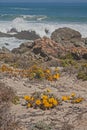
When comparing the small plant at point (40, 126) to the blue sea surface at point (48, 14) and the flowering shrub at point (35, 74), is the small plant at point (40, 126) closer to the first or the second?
the flowering shrub at point (35, 74)

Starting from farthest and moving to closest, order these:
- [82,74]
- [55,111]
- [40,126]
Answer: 1. [82,74]
2. [55,111]
3. [40,126]

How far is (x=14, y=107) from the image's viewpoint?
7.67 meters

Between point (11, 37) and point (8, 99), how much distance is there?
26950mm

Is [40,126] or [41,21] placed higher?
[40,126]

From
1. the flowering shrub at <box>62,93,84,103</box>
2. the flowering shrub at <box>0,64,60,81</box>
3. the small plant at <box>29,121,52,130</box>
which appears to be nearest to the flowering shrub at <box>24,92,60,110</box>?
the flowering shrub at <box>62,93,84,103</box>

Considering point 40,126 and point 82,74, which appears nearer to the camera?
point 40,126

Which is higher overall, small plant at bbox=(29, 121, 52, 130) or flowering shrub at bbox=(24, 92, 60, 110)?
small plant at bbox=(29, 121, 52, 130)

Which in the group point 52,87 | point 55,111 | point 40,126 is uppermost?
point 40,126

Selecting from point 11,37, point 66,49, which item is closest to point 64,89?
point 66,49

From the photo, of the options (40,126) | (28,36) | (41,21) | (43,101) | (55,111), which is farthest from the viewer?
(41,21)

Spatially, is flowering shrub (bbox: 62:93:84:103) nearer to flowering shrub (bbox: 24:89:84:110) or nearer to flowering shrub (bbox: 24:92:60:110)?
flowering shrub (bbox: 24:89:84:110)

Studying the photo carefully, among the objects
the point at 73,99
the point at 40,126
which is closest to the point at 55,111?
the point at 73,99

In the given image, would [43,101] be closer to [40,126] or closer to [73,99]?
[73,99]

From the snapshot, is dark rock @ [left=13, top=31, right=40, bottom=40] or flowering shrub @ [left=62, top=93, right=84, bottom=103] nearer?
flowering shrub @ [left=62, top=93, right=84, bottom=103]
